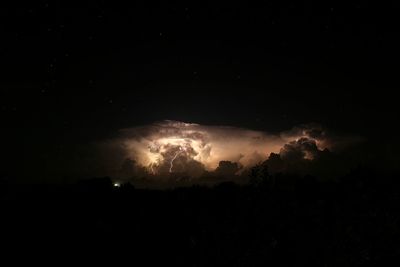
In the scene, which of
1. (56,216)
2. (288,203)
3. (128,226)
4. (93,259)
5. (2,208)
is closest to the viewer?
(288,203)

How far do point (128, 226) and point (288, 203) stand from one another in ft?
33.6

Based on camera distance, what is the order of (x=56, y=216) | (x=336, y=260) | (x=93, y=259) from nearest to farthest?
(x=336, y=260), (x=93, y=259), (x=56, y=216)

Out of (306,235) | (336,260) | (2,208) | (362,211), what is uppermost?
(2,208)

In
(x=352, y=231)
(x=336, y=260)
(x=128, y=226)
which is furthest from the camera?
(x=128, y=226)

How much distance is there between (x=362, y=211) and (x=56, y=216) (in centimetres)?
2224

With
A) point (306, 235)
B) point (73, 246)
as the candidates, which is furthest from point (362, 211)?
point (73, 246)

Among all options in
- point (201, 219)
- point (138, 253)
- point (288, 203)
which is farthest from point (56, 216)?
point (288, 203)

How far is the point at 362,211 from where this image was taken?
54.9 ft

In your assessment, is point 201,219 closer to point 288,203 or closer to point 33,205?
point 288,203

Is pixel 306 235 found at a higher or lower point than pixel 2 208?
lower

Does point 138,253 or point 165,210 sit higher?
point 165,210

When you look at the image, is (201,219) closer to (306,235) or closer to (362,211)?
(306,235)

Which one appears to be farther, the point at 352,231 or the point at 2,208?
the point at 2,208

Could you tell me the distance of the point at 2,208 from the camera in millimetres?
32281
